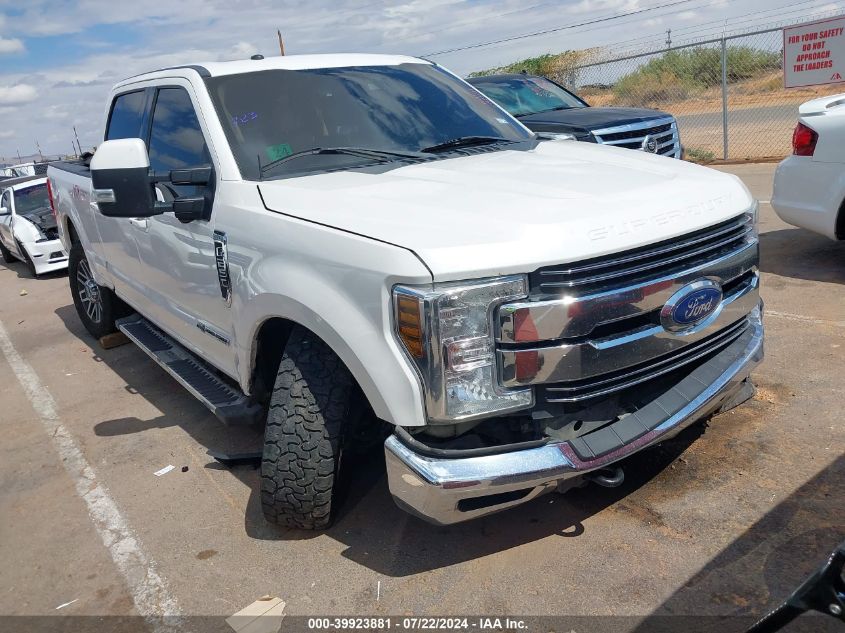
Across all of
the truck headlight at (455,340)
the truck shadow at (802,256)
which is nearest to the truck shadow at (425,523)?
the truck headlight at (455,340)

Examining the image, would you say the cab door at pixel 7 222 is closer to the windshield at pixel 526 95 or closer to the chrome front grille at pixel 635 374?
the windshield at pixel 526 95

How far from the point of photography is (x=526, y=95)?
9.78m

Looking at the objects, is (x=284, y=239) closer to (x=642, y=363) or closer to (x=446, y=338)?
(x=446, y=338)

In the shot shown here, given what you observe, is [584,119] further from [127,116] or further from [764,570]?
[764,570]

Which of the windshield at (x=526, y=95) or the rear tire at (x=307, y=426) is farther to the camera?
the windshield at (x=526, y=95)

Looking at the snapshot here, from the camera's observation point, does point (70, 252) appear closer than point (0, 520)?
No

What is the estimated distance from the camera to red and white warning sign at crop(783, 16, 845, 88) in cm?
1190

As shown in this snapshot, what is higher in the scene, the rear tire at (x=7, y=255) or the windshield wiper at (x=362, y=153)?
the windshield wiper at (x=362, y=153)

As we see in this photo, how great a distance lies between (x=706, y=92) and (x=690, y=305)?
2337 cm

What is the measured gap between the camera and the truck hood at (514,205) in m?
2.51

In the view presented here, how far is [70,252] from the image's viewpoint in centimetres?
668

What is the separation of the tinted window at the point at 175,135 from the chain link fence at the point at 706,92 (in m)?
10.6

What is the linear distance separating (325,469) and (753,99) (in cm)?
2490

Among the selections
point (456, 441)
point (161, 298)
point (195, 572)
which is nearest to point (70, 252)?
point (161, 298)
